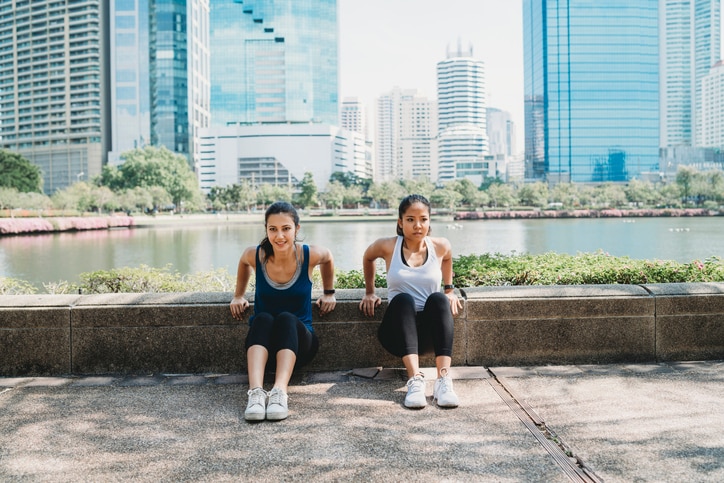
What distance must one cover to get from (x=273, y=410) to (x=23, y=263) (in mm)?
25600

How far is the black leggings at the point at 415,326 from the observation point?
13.0 ft

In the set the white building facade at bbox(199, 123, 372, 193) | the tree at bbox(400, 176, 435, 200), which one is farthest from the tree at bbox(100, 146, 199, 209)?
the white building facade at bbox(199, 123, 372, 193)

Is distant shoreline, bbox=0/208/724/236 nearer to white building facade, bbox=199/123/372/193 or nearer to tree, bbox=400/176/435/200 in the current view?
tree, bbox=400/176/435/200

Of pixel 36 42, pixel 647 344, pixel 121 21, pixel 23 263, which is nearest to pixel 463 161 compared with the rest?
pixel 121 21

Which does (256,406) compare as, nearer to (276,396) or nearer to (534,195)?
(276,396)

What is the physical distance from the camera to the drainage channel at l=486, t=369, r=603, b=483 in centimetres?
272

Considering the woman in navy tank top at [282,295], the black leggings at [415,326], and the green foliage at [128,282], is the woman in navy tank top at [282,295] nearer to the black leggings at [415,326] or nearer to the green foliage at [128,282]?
the black leggings at [415,326]

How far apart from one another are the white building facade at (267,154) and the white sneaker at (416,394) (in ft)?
434

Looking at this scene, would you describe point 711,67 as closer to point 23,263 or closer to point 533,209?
point 533,209

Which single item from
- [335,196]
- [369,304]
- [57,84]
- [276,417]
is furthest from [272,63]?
[276,417]

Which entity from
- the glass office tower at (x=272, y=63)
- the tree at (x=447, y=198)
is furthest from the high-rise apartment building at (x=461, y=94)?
the tree at (x=447, y=198)

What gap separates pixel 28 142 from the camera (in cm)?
13500

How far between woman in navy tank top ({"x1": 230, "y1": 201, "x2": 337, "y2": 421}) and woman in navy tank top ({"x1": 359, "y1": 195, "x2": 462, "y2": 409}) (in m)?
0.39

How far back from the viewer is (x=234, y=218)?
8081 cm
